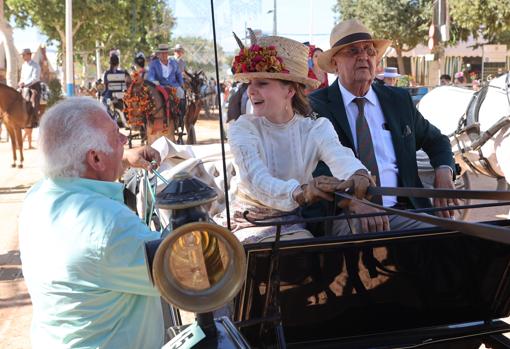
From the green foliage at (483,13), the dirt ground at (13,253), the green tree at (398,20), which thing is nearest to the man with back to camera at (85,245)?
the dirt ground at (13,253)

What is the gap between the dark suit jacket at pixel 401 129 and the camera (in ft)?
10.3

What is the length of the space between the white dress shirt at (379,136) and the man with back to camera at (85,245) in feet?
5.28

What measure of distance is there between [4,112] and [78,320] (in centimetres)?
1138

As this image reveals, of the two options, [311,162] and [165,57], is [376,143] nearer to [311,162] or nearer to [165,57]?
[311,162]

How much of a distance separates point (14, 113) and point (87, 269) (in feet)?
37.9

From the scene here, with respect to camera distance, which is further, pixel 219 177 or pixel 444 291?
pixel 219 177

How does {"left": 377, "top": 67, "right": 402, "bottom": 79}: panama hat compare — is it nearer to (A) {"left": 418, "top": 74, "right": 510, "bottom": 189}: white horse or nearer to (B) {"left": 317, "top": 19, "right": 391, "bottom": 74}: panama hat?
(A) {"left": 418, "top": 74, "right": 510, "bottom": 189}: white horse

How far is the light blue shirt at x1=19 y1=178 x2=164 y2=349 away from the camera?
1.66m

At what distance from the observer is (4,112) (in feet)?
39.4

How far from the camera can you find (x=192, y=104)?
15867 mm

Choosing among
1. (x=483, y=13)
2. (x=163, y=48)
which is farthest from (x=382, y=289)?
(x=483, y=13)

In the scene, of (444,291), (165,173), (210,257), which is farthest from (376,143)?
(210,257)

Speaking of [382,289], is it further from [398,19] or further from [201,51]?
[398,19]

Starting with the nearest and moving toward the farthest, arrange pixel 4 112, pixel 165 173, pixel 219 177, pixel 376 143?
pixel 376 143
pixel 165 173
pixel 219 177
pixel 4 112
